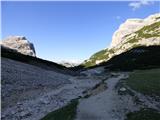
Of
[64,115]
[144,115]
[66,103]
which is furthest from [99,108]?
[66,103]

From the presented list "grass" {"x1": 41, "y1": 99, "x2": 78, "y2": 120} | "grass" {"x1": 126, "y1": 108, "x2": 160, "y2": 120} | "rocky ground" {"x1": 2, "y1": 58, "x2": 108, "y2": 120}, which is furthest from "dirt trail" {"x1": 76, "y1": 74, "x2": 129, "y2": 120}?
"rocky ground" {"x1": 2, "y1": 58, "x2": 108, "y2": 120}

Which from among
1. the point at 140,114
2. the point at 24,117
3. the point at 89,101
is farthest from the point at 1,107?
the point at 140,114

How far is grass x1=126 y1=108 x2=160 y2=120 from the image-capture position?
3844cm

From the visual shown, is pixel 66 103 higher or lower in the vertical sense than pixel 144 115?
higher

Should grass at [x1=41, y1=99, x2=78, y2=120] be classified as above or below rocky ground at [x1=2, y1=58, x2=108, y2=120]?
below

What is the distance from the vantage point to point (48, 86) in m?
73.9

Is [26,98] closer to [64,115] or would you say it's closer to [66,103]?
[66,103]

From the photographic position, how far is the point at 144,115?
129 ft

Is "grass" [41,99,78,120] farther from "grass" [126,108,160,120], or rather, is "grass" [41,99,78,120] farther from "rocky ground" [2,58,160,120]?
"grass" [126,108,160,120]

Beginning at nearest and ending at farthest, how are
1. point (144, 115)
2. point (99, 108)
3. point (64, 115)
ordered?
point (144, 115) → point (64, 115) → point (99, 108)

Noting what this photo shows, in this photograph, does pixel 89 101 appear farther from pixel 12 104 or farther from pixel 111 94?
pixel 12 104

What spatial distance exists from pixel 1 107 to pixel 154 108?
75.4ft

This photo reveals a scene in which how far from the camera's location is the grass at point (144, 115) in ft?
126

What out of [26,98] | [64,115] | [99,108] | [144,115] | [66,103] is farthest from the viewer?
[26,98]
